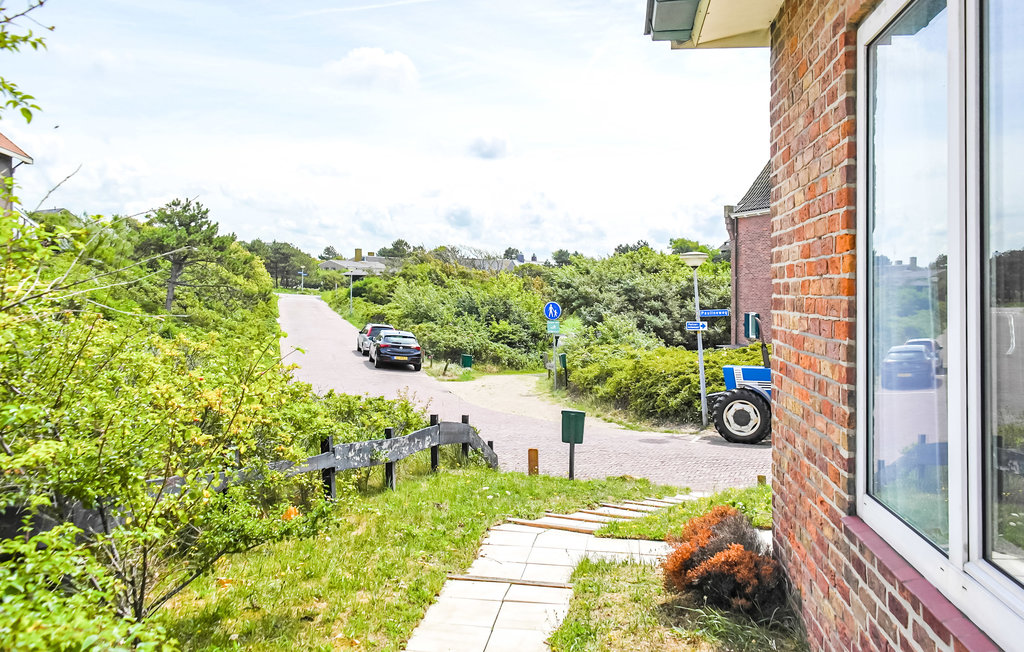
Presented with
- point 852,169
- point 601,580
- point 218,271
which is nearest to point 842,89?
point 852,169

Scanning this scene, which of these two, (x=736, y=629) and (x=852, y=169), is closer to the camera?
(x=852, y=169)

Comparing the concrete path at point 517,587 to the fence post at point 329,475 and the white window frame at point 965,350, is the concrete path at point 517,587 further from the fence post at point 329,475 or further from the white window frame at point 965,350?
the white window frame at point 965,350

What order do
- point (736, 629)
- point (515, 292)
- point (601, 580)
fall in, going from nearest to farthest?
1. point (736, 629)
2. point (601, 580)
3. point (515, 292)

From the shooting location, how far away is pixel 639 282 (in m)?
30.9

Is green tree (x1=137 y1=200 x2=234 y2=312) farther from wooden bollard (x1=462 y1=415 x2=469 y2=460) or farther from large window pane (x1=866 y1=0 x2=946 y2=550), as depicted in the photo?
large window pane (x1=866 y1=0 x2=946 y2=550)

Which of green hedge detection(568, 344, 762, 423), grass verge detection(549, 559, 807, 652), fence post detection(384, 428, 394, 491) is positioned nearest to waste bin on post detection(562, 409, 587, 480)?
fence post detection(384, 428, 394, 491)

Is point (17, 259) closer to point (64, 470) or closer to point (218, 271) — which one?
point (64, 470)

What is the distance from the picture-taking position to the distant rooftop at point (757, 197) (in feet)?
79.8

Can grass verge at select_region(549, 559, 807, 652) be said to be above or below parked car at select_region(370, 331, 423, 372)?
below

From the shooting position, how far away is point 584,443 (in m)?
14.5

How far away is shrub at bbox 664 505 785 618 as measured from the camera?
3.83 meters

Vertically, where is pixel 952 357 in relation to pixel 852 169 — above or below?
below

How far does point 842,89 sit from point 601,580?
345 centimetres

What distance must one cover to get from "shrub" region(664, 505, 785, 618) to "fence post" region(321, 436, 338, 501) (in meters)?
3.68
